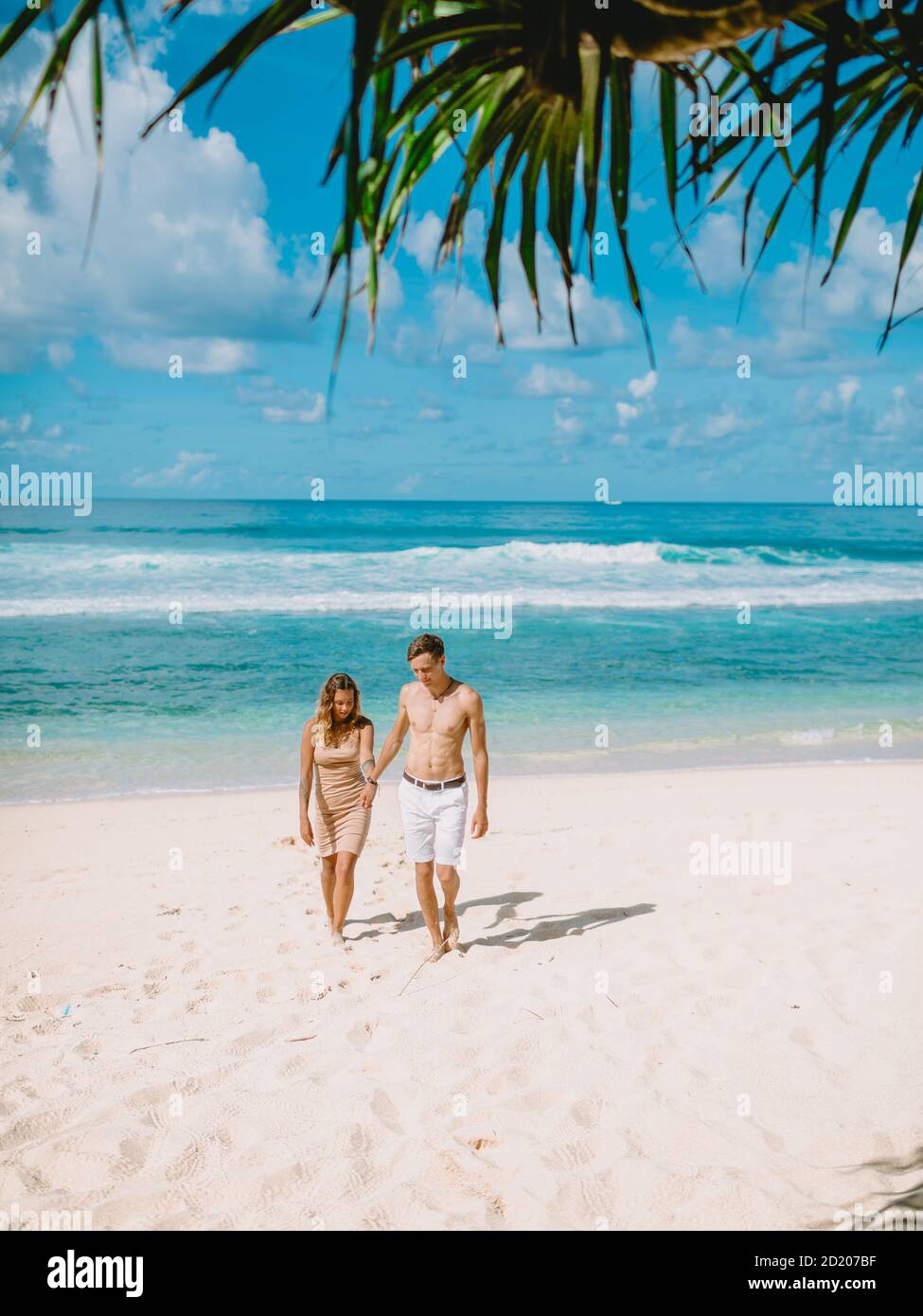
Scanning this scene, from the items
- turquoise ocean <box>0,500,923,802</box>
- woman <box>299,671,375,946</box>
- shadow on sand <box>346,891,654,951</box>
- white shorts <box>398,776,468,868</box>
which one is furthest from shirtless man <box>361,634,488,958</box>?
turquoise ocean <box>0,500,923,802</box>

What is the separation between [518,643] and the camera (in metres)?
→ 19.9

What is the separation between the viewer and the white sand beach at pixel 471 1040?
334cm

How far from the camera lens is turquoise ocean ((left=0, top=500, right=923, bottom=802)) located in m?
11.8

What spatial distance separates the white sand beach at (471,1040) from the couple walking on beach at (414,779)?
1.35ft

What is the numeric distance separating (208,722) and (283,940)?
7.56 metres

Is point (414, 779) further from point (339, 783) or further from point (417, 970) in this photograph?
point (417, 970)

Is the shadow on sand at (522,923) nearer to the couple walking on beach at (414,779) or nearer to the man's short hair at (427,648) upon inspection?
the couple walking on beach at (414,779)

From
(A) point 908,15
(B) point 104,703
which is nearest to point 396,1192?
(A) point 908,15

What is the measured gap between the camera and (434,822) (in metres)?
5.54

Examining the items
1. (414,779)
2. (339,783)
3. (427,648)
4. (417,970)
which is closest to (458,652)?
(339,783)

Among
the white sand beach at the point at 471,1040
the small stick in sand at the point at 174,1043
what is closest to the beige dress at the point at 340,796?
the white sand beach at the point at 471,1040

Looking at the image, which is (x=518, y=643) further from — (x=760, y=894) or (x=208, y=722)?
(x=760, y=894)

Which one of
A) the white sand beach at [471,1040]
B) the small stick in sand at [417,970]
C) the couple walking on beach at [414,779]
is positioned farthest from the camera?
the couple walking on beach at [414,779]

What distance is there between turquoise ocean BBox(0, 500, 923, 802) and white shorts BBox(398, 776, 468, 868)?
5.11 metres
